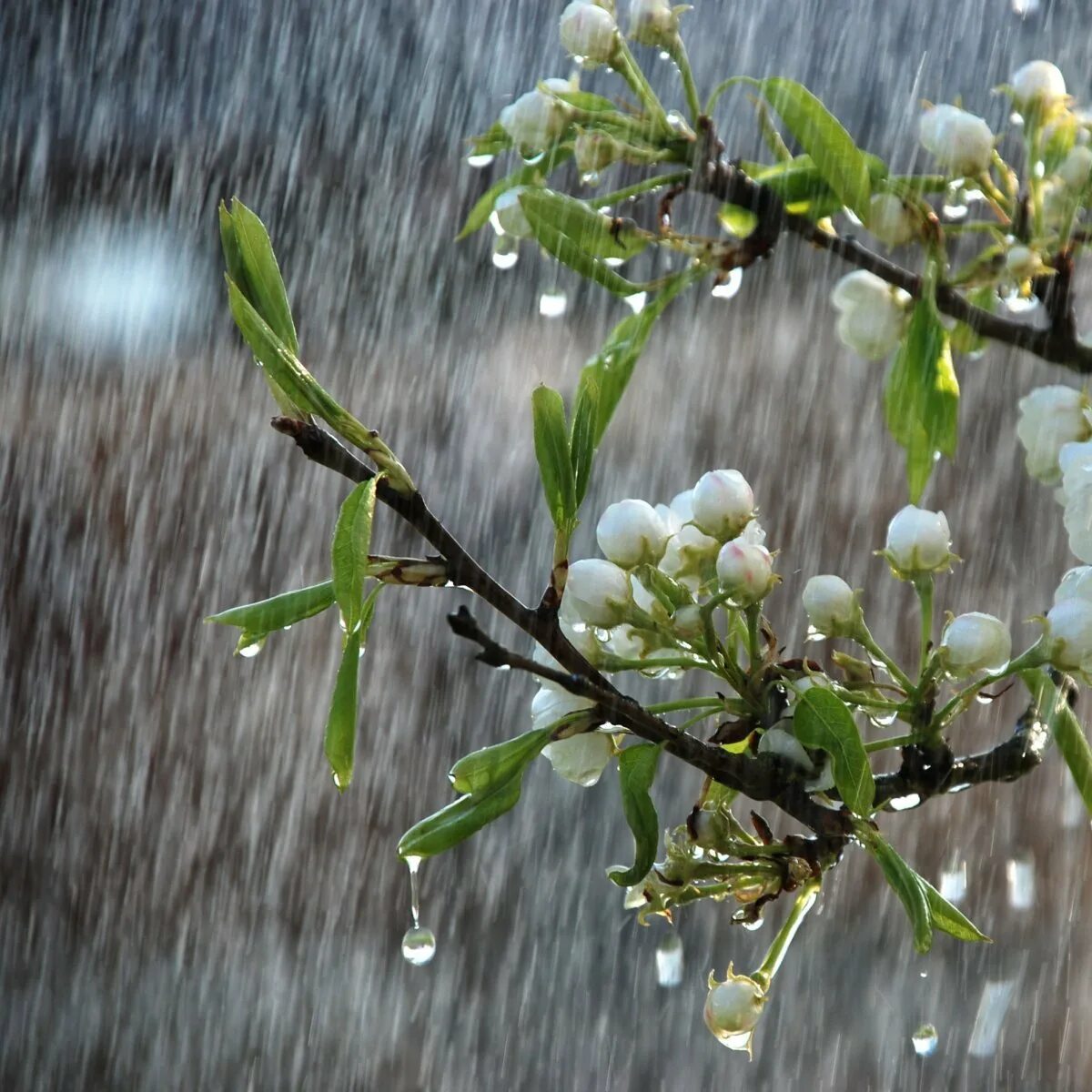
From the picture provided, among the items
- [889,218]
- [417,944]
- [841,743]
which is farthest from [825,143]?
[417,944]

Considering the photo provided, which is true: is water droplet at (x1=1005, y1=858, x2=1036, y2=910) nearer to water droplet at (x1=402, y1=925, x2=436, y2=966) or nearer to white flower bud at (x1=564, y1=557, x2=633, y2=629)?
water droplet at (x1=402, y1=925, x2=436, y2=966)

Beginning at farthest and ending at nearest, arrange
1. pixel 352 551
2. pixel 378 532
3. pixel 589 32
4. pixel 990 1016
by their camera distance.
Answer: pixel 378 532, pixel 990 1016, pixel 589 32, pixel 352 551

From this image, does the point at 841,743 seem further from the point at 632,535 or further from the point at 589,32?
the point at 589,32

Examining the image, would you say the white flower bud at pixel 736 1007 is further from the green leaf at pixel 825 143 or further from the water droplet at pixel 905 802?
the green leaf at pixel 825 143

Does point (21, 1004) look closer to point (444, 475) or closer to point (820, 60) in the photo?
point (444, 475)

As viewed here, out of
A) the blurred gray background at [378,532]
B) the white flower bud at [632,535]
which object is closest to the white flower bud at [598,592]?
the white flower bud at [632,535]

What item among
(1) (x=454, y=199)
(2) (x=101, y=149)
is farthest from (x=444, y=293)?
(2) (x=101, y=149)
